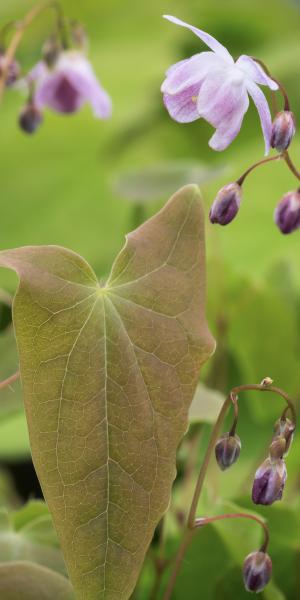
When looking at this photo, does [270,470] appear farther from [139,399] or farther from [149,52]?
[149,52]

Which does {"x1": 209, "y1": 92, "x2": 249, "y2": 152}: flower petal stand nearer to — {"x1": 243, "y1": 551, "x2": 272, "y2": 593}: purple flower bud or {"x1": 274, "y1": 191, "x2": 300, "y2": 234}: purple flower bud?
{"x1": 274, "y1": 191, "x2": 300, "y2": 234}: purple flower bud

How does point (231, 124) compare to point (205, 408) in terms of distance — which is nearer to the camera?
point (231, 124)

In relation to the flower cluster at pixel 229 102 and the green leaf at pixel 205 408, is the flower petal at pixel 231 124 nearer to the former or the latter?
the flower cluster at pixel 229 102

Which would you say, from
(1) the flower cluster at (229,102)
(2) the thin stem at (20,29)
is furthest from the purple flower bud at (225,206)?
(2) the thin stem at (20,29)

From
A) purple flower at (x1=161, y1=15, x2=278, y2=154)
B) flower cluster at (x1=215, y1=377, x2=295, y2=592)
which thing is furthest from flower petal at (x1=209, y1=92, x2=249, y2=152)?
flower cluster at (x1=215, y1=377, x2=295, y2=592)

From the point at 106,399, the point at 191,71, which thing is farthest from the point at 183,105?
the point at 106,399

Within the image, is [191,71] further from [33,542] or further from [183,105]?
[33,542]
